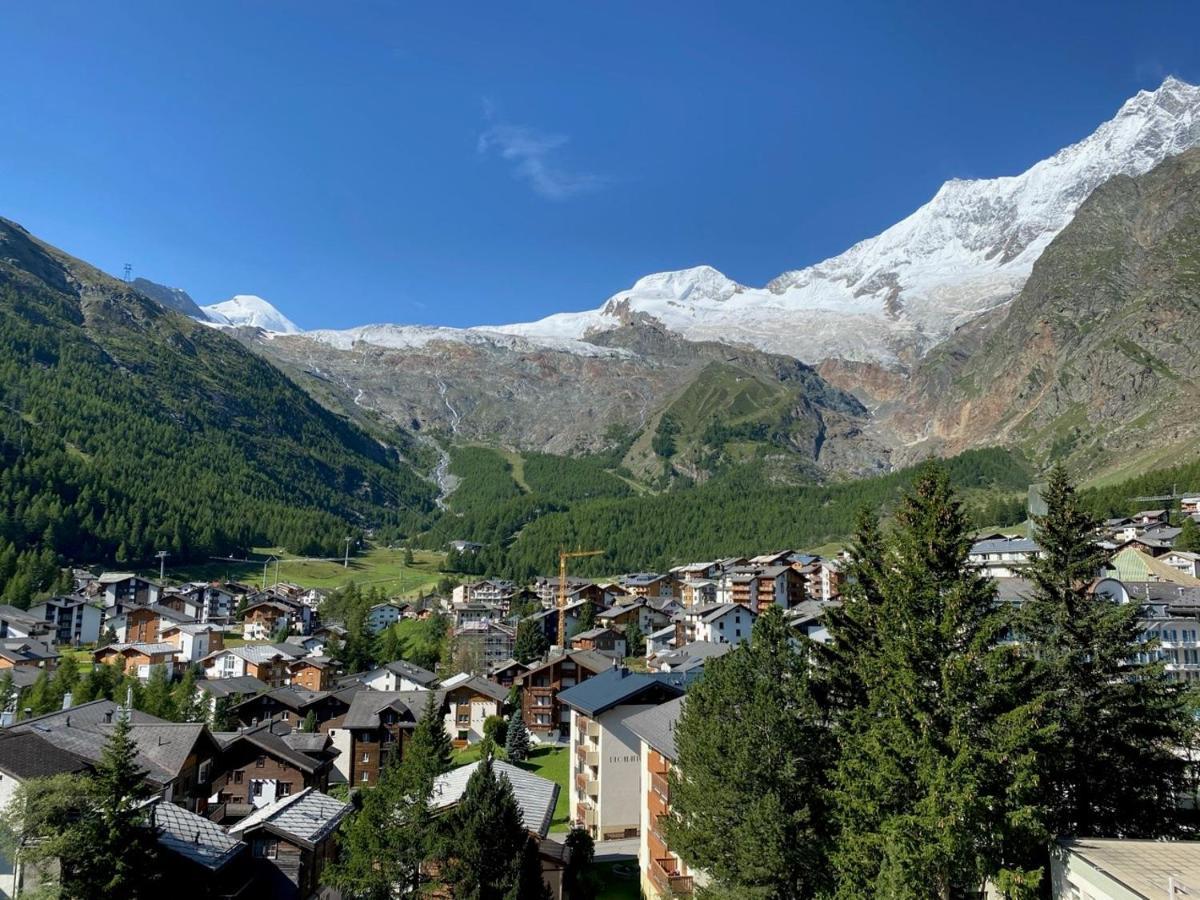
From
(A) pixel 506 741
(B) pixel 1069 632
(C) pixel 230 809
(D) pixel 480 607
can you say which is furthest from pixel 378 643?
(B) pixel 1069 632

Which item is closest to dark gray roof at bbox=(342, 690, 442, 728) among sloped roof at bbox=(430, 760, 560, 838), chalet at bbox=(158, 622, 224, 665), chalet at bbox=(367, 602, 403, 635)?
sloped roof at bbox=(430, 760, 560, 838)

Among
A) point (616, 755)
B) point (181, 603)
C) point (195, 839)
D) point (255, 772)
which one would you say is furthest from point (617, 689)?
point (181, 603)

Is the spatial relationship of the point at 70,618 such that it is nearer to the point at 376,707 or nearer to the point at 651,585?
the point at 376,707

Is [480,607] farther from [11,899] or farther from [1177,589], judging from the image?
[11,899]

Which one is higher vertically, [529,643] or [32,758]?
[32,758]

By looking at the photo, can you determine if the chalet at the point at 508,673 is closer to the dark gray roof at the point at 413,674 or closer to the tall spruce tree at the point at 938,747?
the dark gray roof at the point at 413,674

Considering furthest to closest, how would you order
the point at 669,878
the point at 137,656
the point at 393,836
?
1. the point at 137,656
2. the point at 669,878
3. the point at 393,836
